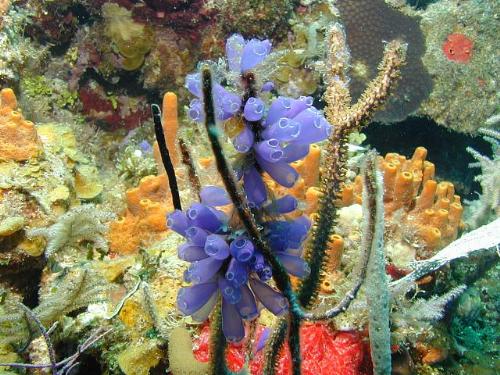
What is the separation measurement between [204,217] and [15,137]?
9.22 feet

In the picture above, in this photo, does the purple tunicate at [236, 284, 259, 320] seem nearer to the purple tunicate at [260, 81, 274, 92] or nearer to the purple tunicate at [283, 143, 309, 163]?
the purple tunicate at [283, 143, 309, 163]

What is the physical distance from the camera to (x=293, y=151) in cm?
135

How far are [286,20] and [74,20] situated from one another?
3.31 m

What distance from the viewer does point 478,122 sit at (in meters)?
5.98

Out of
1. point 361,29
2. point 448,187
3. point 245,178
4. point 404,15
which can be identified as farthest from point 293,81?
point 245,178

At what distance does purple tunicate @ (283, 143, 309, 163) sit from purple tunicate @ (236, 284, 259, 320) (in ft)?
1.55

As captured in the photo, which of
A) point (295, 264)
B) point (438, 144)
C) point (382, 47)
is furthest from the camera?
point (438, 144)

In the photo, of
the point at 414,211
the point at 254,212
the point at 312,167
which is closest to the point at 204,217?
the point at 254,212

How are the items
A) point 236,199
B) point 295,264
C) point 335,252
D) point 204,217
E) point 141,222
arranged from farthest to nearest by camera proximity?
1. point 141,222
2. point 335,252
3. point 295,264
4. point 204,217
5. point 236,199

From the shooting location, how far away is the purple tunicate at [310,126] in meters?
1.32

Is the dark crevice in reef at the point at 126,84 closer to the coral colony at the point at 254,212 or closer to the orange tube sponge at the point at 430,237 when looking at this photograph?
the orange tube sponge at the point at 430,237

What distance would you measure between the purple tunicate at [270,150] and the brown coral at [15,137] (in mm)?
2912

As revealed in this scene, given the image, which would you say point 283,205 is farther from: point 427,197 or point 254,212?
point 427,197

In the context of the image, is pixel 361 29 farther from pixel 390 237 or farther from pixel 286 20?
pixel 390 237
